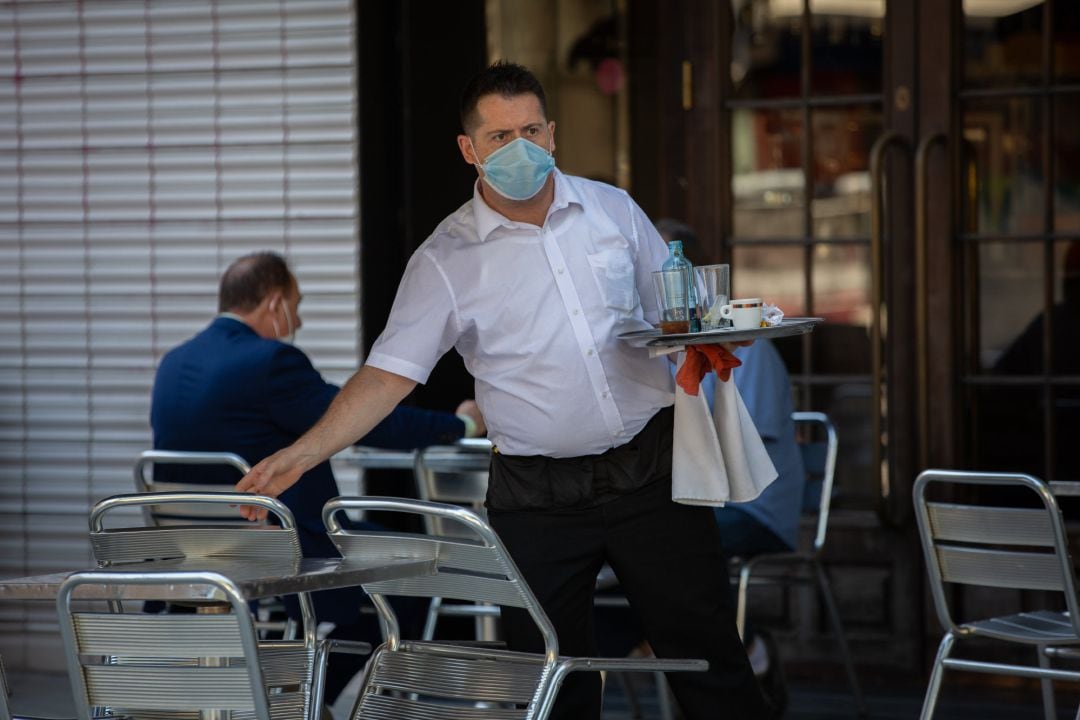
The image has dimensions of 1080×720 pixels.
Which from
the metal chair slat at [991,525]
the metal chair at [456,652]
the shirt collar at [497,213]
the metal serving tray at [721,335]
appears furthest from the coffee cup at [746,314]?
the metal chair slat at [991,525]

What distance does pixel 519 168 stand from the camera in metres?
3.08

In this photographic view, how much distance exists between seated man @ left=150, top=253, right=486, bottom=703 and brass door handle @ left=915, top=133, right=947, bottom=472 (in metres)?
1.50

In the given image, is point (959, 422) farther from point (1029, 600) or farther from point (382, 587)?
point (382, 587)

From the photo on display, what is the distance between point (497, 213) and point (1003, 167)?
2.49 meters

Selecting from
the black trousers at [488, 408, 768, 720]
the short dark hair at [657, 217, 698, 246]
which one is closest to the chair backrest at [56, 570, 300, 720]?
the black trousers at [488, 408, 768, 720]

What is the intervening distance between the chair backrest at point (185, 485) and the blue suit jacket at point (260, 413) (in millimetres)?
63

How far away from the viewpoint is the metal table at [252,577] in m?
2.31

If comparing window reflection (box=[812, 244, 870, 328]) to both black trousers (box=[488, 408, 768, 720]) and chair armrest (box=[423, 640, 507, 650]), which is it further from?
chair armrest (box=[423, 640, 507, 650])

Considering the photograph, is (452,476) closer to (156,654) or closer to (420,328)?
(420,328)

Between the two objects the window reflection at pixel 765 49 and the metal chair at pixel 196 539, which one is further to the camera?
the window reflection at pixel 765 49

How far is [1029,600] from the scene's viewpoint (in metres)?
5.07

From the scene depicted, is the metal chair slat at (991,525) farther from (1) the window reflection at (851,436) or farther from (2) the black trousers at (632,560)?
(1) the window reflection at (851,436)

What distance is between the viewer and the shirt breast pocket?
316 centimetres

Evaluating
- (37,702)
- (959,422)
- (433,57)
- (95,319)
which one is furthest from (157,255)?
(959,422)
